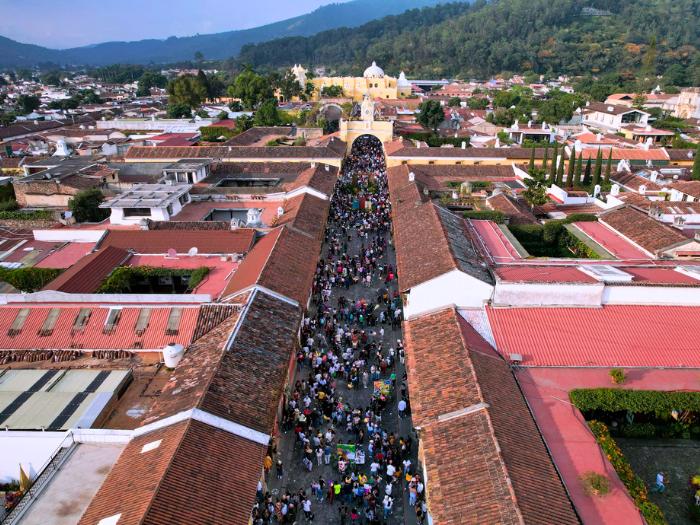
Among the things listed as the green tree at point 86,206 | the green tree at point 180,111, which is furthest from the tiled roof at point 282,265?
the green tree at point 180,111

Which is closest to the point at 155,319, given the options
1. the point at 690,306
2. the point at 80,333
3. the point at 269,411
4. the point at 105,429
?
the point at 80,333

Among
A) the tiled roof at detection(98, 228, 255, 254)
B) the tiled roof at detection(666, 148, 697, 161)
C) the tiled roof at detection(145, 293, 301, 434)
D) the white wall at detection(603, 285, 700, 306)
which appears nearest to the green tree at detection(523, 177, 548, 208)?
the white wall at detection(603, 285, 700, 306)

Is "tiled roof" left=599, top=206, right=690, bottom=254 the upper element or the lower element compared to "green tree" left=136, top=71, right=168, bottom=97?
lower

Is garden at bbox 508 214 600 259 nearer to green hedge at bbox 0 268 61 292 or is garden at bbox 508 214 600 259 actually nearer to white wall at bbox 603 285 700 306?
white wall at bbox 603 285 700 306

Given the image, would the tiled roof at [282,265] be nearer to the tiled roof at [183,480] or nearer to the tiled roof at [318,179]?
the tiled roof at [183,480]

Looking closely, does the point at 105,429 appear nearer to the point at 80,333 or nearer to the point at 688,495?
the point at 80,333

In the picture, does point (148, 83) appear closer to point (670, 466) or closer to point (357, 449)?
point (357, 449)
